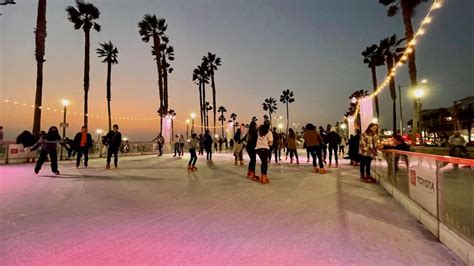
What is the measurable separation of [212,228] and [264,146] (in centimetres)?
468

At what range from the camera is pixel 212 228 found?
4070 millimetres

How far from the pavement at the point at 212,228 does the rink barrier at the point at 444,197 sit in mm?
142

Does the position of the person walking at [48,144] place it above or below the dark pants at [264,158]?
above

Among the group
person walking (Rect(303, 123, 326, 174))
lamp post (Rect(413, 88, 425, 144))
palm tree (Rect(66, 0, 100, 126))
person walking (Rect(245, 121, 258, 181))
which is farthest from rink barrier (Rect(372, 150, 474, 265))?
palm tree (Rect(66, 0, 100, 126))

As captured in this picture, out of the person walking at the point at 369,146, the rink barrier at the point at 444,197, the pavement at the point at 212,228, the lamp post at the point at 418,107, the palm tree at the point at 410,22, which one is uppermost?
the palm tree at the point at 410,22

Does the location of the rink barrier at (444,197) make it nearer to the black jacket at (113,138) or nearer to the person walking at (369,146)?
the person walking at (369,146)

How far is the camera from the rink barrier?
327 centimetres

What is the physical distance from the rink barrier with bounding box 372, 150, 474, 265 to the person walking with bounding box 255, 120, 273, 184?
352cm

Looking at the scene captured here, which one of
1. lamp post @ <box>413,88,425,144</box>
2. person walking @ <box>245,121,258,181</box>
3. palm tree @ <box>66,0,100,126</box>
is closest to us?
person walking @ <box>245,121,258,181</box>

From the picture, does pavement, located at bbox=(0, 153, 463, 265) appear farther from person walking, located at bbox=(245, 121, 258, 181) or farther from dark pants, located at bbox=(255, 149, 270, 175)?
person walking, located at bbox=(245, 121, 258, 181)

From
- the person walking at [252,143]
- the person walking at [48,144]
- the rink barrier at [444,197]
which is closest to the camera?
the rink barrier at [444,197]

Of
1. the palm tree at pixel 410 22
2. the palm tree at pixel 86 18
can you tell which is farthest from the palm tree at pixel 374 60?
the palm tree at pixel 86 18

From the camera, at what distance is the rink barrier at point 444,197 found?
129 inches

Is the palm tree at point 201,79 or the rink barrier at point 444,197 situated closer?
the rink barrier at point 444,197
